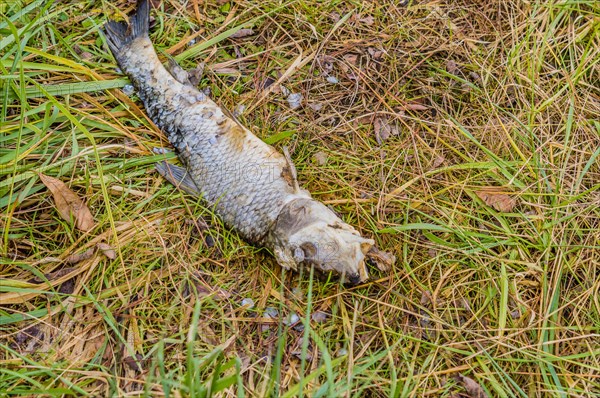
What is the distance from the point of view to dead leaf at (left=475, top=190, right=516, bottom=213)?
2717 mm

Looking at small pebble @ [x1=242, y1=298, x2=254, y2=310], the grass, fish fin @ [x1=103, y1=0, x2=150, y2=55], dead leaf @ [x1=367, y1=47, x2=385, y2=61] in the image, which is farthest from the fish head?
fish fin @ [x1=103, y1=0, x2=150, y2=55]

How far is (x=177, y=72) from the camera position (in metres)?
3.01

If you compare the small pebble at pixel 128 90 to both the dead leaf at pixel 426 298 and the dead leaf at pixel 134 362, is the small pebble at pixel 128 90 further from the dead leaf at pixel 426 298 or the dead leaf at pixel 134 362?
the dead leaf at pixel 426 298

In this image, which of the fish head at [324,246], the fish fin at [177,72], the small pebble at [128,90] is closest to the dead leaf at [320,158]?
the fish head at [324,246]

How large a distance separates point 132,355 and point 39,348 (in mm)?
441

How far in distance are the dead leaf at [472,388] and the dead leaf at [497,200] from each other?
89cm

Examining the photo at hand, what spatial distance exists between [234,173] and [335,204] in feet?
1.81

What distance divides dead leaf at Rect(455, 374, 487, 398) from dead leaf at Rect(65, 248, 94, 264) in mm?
1851

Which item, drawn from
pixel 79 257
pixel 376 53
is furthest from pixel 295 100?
pixel 79 257

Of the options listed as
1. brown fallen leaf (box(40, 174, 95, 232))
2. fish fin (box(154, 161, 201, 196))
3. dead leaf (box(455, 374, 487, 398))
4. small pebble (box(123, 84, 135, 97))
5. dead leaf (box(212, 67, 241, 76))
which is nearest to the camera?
dead leaf (box(455, 374, 487, 398))

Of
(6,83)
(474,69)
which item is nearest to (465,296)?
(474,69)

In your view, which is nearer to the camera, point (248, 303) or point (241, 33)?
point (248, 303)

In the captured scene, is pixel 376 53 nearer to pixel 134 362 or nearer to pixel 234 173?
pixel 234 173

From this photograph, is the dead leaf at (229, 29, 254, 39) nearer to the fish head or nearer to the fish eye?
the fish head
